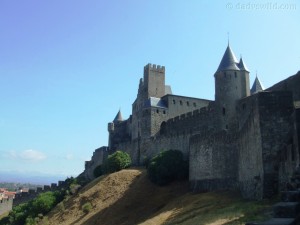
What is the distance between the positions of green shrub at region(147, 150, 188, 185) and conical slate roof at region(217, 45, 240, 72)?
395 inches

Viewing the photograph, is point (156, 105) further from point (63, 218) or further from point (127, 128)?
point (63, 218)

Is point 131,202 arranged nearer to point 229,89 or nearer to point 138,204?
point 138,204

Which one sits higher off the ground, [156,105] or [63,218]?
[156,105]

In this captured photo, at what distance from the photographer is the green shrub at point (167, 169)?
38.7m

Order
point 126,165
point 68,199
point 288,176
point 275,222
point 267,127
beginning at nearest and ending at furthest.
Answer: point 275,222, point 288,176, point 267,127, point 68,199, point 126,165

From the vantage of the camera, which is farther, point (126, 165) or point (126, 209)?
point (126, 165)

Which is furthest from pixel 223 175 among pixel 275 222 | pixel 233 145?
pixel 275 222

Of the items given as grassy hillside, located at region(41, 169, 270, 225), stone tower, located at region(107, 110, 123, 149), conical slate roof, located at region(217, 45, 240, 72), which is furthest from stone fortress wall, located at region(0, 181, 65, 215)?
conical slate roof, located at region(217, 45, 240, 72)

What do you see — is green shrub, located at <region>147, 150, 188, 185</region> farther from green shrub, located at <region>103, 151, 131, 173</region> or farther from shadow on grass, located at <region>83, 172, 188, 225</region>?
green shrub, located at <region>103, 151, 131, 173</region>

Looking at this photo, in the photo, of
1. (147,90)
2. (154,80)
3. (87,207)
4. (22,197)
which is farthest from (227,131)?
(22,197)

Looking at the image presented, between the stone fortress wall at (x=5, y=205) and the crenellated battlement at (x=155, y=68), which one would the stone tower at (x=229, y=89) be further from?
the stone fortress wall at (x=5, y=205)

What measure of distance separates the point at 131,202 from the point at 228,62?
56.1ft

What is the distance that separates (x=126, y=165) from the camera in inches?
1932

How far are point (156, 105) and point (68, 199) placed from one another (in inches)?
658
